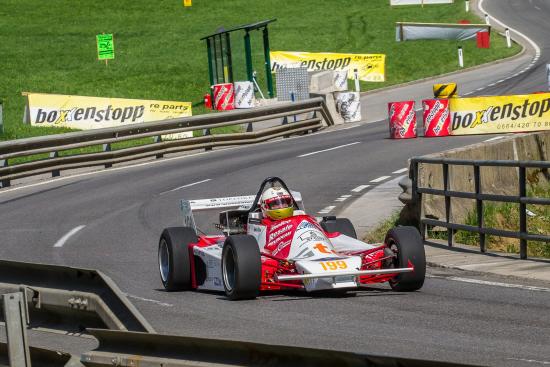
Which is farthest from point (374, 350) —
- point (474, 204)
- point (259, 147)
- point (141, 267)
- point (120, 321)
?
point (259, 147)

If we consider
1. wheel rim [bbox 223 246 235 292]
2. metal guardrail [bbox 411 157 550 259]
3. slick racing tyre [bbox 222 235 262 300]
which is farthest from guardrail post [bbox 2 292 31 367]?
metal guardrail [bbox 411 157 550 259]

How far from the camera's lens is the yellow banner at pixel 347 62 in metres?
53.4

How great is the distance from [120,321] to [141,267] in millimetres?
6540

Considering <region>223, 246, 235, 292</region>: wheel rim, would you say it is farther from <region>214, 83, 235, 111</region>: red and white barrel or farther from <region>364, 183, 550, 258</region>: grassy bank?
<region>214, 83, 235, 111</region>: red and white barrel

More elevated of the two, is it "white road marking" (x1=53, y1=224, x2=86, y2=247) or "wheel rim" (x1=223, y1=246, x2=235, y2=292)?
"wheel rim" (x1=223, y1=246, x2=235, y2=292)

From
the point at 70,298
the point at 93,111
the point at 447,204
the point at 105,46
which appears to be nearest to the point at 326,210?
the point at 447,204

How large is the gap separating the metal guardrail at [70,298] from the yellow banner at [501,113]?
21.7 metres

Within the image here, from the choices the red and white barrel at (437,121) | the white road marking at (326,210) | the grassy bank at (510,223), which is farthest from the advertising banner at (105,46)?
the grassy bank at (510,223)

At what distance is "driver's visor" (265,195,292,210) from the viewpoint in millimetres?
12445

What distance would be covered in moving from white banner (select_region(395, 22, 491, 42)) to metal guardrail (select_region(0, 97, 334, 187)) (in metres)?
27.0

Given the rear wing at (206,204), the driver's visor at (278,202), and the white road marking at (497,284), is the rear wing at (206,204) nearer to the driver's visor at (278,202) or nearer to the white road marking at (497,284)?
the driver's visor at (278,202)

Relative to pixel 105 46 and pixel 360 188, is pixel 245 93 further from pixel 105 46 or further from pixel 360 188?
pixel 360 188

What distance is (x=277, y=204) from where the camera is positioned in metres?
12.5

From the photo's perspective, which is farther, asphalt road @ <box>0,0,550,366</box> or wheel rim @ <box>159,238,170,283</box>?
wheel rim @ <box>159,238,170,283</box>
